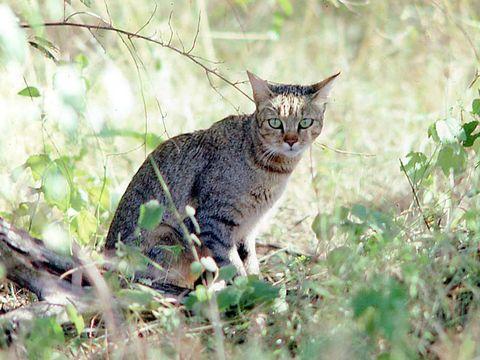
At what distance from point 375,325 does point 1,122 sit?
10.7 ft

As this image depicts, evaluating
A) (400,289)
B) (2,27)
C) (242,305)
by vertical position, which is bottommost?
(242,305)

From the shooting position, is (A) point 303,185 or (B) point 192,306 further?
(A) point 303,185

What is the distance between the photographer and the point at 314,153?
20.6 ft

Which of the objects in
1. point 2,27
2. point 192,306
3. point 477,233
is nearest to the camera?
point 2,27

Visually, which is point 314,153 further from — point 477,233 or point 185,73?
point 477,233

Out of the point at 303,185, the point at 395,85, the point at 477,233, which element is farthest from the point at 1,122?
the point at 395,85

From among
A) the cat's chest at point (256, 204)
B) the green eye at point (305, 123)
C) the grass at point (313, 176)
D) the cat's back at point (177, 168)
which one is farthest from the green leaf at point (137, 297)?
the green eye at point (305, 123)

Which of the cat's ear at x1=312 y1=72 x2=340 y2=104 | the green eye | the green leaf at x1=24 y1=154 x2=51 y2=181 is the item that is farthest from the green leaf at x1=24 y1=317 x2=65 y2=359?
the cat's ear at x1=312 y1=72 x2=340 y2=104

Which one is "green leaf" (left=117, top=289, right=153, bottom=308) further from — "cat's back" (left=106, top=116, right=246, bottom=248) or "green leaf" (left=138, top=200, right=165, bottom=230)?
"cat's back" (left=106, top=116, right=246, bottom=248)

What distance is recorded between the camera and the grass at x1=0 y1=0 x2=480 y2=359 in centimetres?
318

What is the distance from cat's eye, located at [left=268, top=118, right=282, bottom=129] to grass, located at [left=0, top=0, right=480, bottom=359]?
25cm

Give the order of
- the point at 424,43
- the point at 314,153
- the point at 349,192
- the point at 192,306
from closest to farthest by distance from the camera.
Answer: the point at 192,306 < the point at 349,192 < the point at 314,153 < the point at 424,43

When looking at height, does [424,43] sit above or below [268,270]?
above

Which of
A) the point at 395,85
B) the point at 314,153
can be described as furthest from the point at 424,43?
the point at 314,153
